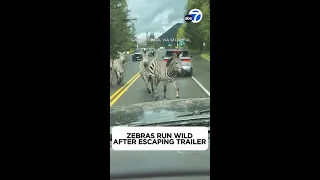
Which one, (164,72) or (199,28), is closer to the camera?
(199,28)

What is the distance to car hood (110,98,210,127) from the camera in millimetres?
3176

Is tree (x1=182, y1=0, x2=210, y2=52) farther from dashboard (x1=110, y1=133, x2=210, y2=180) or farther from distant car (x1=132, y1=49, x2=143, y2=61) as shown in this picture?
dashboard (x1=110, y1=133, x2=210, y2=180)

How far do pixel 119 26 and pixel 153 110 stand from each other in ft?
2.51

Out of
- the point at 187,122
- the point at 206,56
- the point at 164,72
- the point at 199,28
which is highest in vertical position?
the point at 199,28

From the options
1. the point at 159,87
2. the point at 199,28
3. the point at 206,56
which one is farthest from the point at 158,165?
the point at 199,28

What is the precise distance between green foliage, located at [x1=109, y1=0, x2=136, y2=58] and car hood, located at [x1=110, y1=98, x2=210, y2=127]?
47 cm

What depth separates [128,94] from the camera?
327 cm

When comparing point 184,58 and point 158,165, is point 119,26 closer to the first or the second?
point 184,58

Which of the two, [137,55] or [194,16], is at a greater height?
[194,16]

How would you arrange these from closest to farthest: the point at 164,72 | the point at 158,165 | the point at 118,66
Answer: the point at 158,165 < the point at 118,66 < the point at 164,72

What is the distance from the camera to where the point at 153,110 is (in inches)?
129

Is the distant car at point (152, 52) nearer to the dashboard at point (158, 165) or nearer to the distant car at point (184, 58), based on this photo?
the distant car at point (184, 58)
